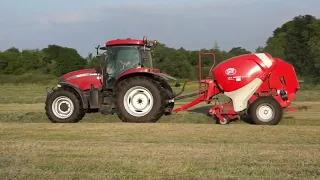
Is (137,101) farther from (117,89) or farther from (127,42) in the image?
(127,42)

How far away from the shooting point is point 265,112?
10516 millimetres

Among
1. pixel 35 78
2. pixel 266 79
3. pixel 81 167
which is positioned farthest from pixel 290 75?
pixel 35 78

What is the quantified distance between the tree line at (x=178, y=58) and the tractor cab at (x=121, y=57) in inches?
17.6

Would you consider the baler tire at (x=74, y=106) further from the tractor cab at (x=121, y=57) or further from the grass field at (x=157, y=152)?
the grass field at (x=157, y=152)

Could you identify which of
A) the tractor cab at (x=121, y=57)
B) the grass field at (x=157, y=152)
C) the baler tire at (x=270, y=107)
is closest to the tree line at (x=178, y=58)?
the tractor cab at (x=121, y=57)

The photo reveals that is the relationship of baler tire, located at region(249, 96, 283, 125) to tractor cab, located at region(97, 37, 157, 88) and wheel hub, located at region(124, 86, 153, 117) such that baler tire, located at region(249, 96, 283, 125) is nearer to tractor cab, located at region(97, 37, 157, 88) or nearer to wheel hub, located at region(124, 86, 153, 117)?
wheel hub, located at region(124, 86, 153, 117)

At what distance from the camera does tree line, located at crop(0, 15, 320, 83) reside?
34.6 metres

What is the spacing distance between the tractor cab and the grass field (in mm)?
2021

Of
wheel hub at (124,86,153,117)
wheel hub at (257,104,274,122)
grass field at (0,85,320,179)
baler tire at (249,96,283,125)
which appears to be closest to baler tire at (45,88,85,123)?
wheel hub at (124,86,153,117)

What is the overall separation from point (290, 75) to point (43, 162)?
6.65 meters

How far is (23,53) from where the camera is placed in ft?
180

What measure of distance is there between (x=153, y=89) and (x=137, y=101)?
1.58ft

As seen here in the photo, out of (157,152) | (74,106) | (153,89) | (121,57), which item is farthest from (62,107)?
(157,152)

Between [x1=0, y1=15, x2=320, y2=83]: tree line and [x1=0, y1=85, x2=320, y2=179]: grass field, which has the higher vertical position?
[x1=0, y1=15, x2=320, y2=83]: tree line
